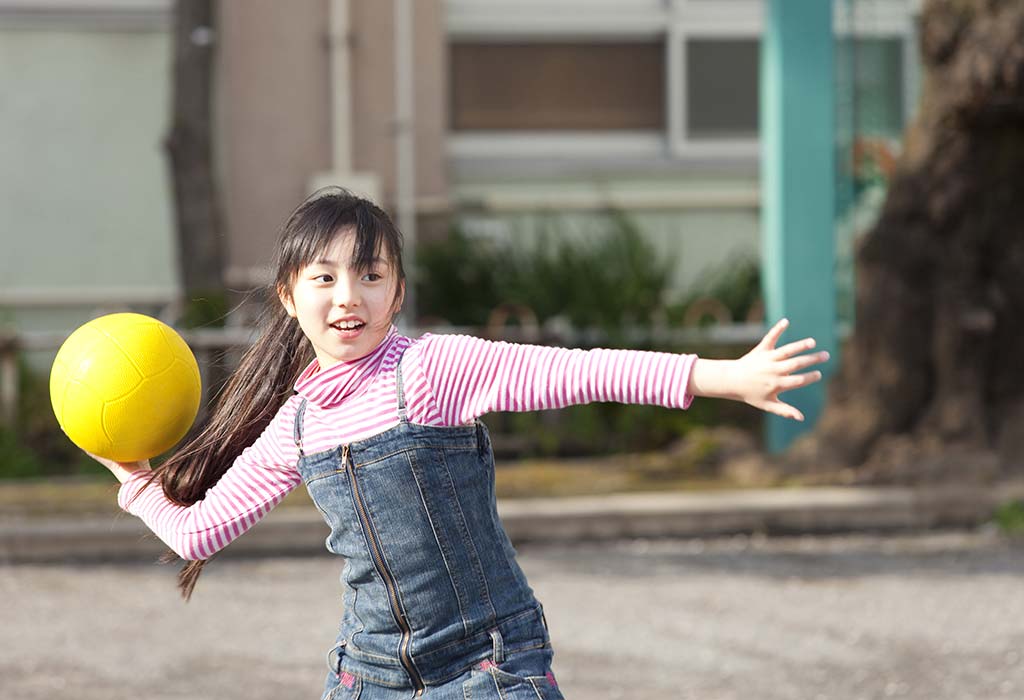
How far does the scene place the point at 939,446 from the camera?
9.69 m

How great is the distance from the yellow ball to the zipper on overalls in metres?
0.59

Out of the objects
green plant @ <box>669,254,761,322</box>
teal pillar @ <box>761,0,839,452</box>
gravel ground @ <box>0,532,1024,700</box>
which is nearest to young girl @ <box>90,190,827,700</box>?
gravel ground @ <box>0,532,1024,700</box>

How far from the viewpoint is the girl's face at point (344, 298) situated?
3.03 m

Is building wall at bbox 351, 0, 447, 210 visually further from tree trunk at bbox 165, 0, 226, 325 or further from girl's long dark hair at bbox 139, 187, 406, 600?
girl's long dark hair at bbox 139, 187, 406, 600

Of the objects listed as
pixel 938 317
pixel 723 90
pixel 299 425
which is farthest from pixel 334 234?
pixel 723 90

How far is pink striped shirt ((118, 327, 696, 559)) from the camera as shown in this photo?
9.37 feet

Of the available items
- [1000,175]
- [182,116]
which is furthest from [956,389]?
[182,116]

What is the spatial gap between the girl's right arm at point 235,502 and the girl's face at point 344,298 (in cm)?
23

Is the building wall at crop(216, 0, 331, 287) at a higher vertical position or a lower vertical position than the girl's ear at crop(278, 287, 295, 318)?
higher

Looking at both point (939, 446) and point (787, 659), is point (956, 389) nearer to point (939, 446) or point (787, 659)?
point (939, 446)

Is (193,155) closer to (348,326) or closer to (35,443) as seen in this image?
(35,443)

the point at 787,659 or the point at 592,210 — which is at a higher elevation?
the point at 592,210

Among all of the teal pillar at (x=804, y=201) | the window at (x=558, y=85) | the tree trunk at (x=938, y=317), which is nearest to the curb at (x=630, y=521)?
the tree trunk at (x=938, y=317)

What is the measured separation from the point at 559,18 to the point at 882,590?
7073 mm
